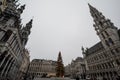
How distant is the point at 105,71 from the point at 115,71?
506cm

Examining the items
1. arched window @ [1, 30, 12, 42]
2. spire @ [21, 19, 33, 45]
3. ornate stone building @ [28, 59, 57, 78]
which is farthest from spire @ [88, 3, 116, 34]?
ornate stone building @ [28, 59, 57, 78]

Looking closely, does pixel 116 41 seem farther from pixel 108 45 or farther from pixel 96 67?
pixel 96 67

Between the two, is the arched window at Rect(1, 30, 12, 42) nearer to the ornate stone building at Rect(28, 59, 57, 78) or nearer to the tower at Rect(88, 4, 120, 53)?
the tower at Rect(88, 4, 120, 53)

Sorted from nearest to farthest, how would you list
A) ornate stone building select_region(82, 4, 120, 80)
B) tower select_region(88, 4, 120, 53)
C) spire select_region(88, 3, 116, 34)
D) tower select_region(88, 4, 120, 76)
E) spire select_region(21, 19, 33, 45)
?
tower select_region(88, 4, 120, 76) → ornate stone building select_region(82, 4, 120, 80) → tower select_region(88, 4, 120, 53) → spire select_region(21, 19, 33, 45) → spire select_region(88, 3, 116, 34)

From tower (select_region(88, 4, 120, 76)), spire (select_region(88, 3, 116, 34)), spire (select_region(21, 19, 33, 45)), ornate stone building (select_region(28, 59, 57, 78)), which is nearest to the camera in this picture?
tower (select_region(88, 4, 120, 76))

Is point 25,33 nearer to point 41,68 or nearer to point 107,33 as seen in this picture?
point 107,33

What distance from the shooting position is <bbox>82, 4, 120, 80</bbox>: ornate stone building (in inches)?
1348

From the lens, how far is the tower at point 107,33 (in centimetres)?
3553

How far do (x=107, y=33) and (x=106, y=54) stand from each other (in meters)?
9.31

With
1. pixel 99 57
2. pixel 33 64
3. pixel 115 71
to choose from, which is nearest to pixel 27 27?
pixel 99 57

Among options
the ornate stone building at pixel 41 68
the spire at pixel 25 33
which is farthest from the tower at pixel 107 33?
the ornate stone building at pixel 41 68

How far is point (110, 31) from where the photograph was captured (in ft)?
129

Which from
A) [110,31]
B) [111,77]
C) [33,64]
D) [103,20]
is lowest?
[111,77]

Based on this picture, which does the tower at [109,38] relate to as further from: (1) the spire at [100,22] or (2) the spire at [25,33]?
(2) the spire at [25,33]
